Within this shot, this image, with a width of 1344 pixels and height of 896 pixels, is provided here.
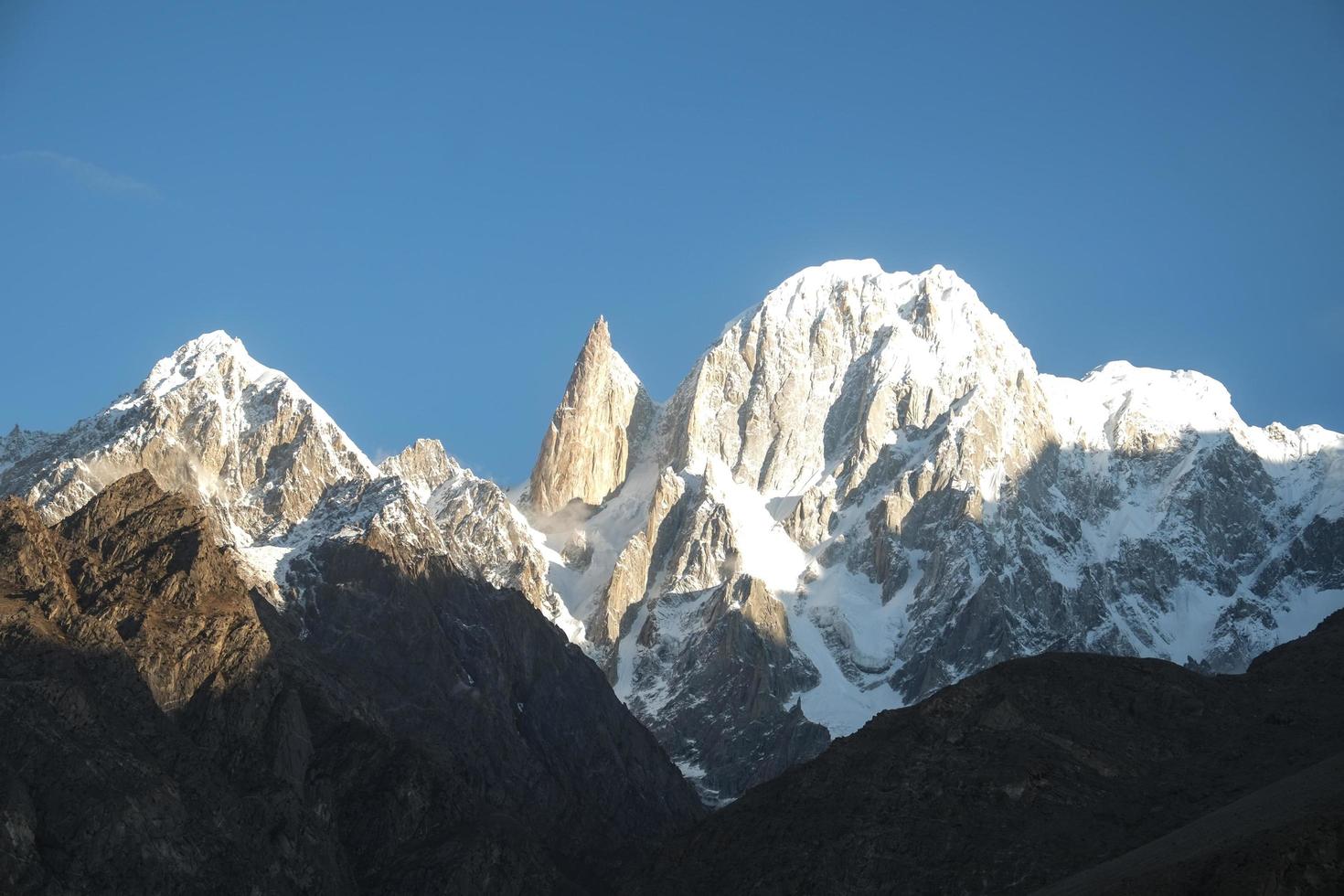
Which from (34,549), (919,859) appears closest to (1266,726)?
(919,859)

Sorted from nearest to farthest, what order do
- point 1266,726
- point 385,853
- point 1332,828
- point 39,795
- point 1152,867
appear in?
point 1332,828 → point 1152,867 → point 39,795 → point 1266,726 → point 385,853

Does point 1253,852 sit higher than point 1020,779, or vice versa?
point 1020,779

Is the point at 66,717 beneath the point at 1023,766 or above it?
above

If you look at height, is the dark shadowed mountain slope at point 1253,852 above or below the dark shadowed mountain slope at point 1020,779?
below

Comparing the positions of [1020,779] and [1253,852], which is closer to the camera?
[1253,852]

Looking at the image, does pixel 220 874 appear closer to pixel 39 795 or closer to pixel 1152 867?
pixel 39 795

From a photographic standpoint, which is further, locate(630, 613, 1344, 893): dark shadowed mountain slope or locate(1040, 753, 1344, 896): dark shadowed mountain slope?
locate(630, 613, 1344, 893): dark shadowed mountain slope

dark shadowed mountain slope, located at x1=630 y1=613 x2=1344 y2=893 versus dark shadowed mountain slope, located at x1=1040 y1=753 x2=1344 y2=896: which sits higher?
dark shadowed mountain slope, located at x1=630 y1=613 x2=1344 y2=893

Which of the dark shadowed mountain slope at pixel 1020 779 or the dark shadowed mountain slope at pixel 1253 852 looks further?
the dark shadowed mountain slope at pixel 1020 779
